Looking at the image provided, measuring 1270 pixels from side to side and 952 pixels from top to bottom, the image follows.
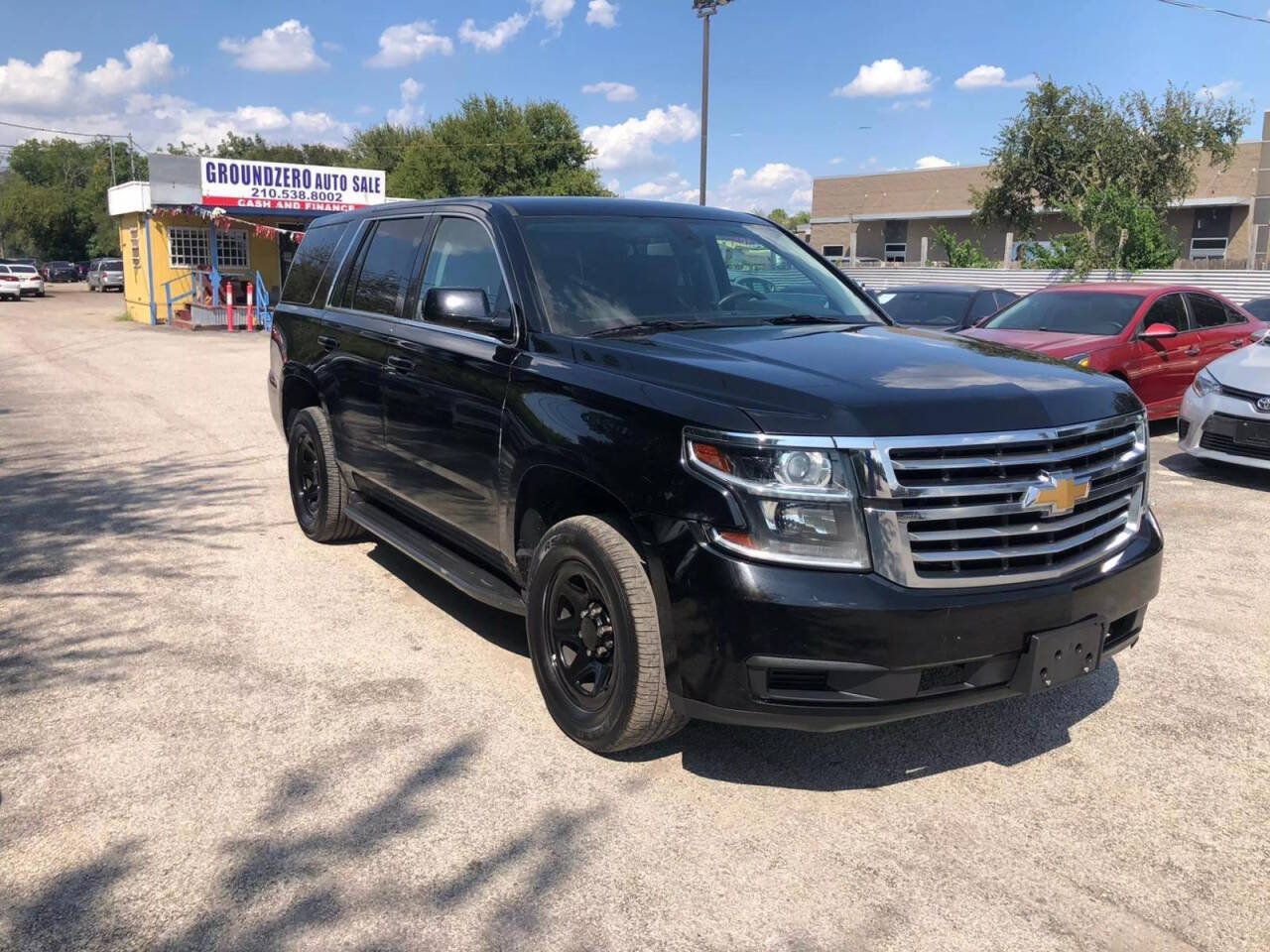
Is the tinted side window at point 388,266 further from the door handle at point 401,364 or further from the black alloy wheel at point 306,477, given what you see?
the black alloy wheel at point 306,477

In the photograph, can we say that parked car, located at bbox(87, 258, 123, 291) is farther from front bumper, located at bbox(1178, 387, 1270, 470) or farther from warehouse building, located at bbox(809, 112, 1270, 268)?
front bumper, located at bbox(1178, 387, 1270, 470)

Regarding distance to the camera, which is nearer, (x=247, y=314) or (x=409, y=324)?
(x=409, y=324)

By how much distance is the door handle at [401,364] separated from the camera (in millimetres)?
4785

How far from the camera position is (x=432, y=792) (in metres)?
3.45

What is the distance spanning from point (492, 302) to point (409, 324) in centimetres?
76

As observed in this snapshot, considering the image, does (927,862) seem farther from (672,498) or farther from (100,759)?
(100,759)

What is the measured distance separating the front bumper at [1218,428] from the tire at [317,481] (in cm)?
688

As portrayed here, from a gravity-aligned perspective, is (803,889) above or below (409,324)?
below

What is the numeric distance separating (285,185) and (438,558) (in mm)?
28450

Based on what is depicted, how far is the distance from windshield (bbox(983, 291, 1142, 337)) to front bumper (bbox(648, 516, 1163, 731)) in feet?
26.6

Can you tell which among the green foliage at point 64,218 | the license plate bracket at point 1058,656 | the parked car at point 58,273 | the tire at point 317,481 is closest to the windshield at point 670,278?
the license plate bracket at point 1058,656

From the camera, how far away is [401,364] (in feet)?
16.0

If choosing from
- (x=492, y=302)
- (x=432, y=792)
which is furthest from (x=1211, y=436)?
(x=432, y=792)

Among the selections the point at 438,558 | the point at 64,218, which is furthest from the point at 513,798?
the point at 64,218
